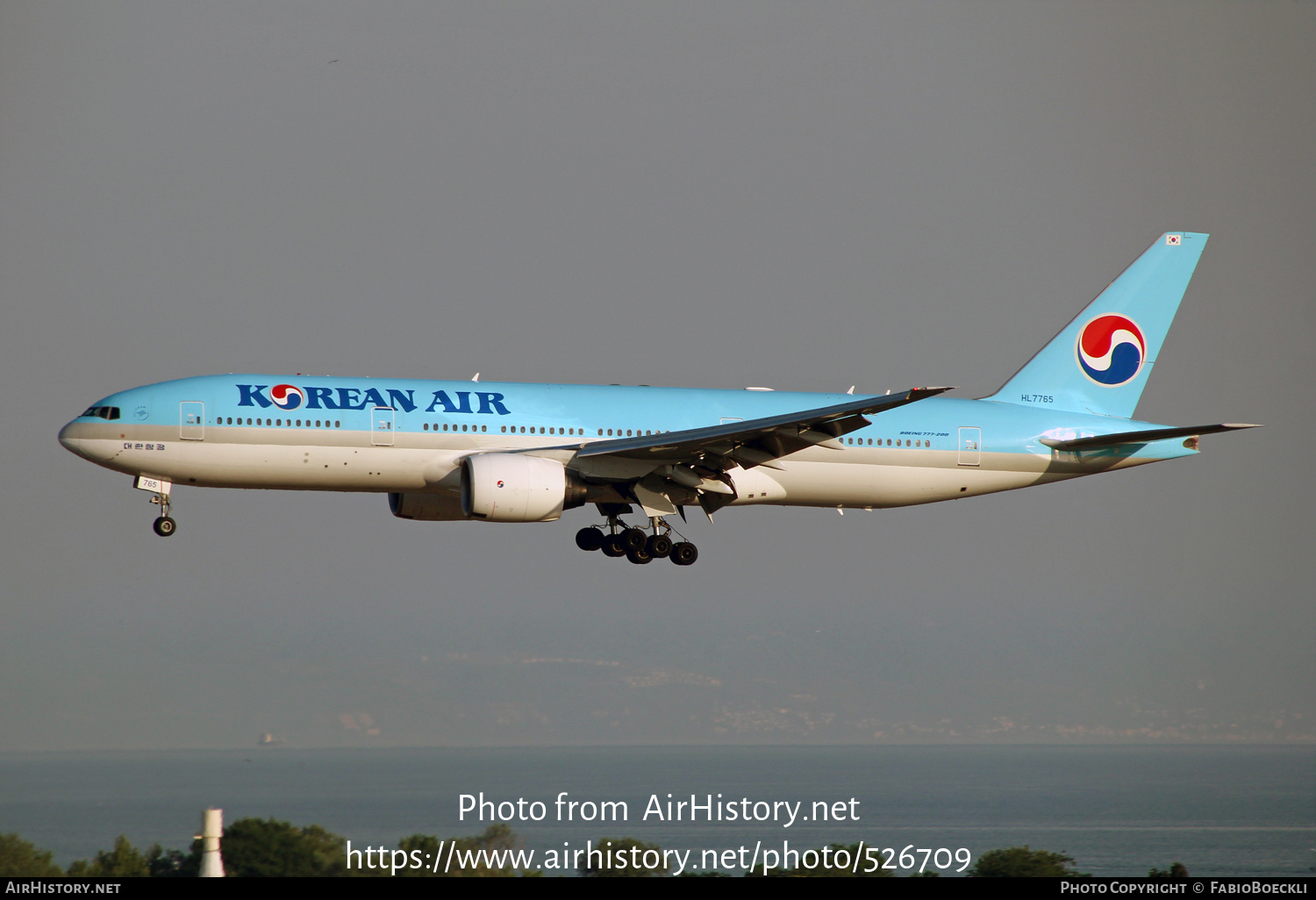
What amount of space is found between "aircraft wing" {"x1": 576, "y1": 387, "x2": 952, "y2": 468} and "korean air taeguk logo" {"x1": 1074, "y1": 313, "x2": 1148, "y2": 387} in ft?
38.0

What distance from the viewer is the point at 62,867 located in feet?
151

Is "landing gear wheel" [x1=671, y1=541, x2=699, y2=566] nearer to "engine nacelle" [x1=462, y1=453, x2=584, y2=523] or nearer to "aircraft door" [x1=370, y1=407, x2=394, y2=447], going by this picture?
"engine nacelle" [x1=462, y1=453, x2=584, y2=523]

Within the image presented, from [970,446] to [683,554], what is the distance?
30.2 feet

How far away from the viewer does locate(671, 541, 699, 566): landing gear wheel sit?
36.6m

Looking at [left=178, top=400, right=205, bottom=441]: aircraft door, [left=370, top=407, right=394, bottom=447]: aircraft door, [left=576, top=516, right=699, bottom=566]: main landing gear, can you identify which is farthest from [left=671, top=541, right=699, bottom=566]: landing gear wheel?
[left=178, top=400, right=205, bottom=441]: aircraft door

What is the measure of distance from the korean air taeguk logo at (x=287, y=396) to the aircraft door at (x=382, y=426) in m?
1.81

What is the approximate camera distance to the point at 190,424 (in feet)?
101

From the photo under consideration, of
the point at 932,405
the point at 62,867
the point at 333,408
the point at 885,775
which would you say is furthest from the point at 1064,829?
the point at 333,408

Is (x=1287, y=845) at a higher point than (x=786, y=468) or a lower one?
lower

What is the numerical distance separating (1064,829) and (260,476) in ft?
220

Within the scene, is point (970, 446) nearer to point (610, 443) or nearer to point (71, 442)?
point (610, 443)

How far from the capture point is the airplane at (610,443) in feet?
102

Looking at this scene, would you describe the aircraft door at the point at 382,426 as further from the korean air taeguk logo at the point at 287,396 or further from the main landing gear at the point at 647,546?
the main landing gear at the point at 647,546

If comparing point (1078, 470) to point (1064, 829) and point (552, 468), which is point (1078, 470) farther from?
point (1064, 829)
